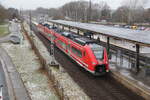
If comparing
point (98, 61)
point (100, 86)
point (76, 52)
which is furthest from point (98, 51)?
point (76, 52)

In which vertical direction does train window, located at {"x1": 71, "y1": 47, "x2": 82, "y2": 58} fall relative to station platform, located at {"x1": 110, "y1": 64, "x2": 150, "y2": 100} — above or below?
above

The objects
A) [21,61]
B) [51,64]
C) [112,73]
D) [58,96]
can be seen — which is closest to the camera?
[58,96]

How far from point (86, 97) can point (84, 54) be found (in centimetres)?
521

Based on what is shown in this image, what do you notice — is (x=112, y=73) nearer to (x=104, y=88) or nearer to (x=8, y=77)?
(x=104, y=88)

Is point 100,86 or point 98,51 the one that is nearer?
point 100,86

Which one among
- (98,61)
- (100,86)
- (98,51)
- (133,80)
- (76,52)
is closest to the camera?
(133,80)

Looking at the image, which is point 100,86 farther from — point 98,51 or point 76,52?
point 76,52

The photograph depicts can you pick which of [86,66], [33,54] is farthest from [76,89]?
[33,54]

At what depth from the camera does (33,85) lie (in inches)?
662

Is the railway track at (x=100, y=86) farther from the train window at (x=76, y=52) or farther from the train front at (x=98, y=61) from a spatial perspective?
the train window at (x=76, y=52)

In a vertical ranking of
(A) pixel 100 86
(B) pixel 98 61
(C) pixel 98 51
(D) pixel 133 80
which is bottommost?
(A) pixel 100 86

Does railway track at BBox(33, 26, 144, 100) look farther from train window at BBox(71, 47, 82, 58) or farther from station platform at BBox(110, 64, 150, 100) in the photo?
train window at BBox(71, 47, 82, 58)

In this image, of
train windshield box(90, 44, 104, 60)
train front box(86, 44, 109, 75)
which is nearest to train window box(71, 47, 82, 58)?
train front box(86, 44, 109, 75)

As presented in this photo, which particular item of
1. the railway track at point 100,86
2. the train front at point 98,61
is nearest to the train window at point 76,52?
the railway track at point 100,86
